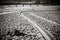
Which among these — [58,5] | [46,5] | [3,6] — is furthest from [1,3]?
[58,5]

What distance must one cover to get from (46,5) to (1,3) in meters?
7.76

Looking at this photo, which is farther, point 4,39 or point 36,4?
point 36,4

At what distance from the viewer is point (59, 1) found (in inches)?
539

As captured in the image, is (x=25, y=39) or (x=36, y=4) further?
(x=36, y=4)

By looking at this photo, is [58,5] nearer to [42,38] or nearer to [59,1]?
[59,1]

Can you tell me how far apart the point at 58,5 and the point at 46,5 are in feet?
7.23

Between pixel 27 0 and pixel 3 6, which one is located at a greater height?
A: pixel 27 0

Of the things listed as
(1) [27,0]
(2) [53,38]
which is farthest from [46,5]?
(2) [53,38]

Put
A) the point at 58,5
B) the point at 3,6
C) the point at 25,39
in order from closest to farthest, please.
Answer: the point at 25,39 < the point at 3,6 < the point at 58,5

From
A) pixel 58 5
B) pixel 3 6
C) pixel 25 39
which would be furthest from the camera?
pixel 58 5

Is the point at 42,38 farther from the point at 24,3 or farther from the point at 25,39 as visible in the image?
the point at 24,3

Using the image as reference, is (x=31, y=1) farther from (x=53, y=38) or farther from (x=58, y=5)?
(x=53, y=38)

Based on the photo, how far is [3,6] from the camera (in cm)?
1262

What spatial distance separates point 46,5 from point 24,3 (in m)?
3.84
